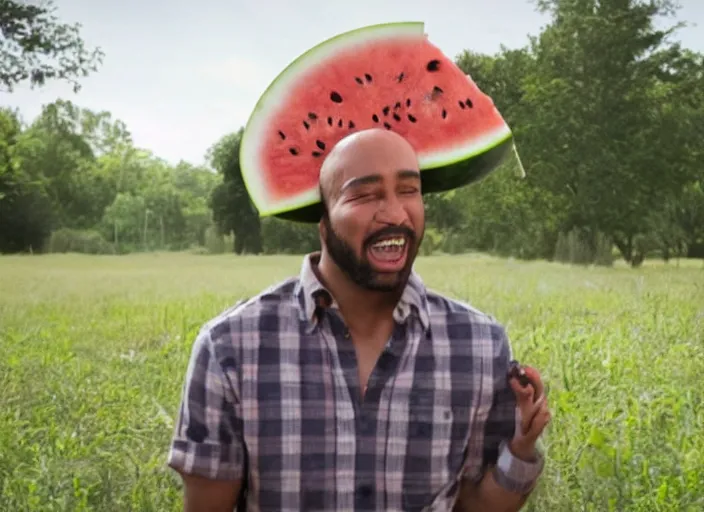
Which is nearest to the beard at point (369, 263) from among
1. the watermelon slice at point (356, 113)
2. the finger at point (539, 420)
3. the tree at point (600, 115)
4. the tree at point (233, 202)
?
the watermelon slice at point (356, 113)

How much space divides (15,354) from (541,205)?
1.08 metres

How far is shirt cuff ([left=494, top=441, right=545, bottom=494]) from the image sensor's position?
1013mm

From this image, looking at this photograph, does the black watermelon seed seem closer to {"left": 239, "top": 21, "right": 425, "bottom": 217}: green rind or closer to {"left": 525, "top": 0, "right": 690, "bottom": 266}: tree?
{"left": 239, "top": 21, "right": 425, "bottom": 217}: green rind

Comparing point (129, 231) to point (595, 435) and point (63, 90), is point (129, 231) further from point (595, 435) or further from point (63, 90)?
point (595, 435)

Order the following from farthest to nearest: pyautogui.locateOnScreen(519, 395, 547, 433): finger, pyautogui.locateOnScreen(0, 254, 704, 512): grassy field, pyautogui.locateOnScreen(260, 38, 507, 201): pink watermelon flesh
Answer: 1. pyautogui.locateOnScreen(0, 254, 704, 512): grassy field
2. pyautogui.locateOnScreen(260, 38, 507, 201): pink watermelon flesh
3. pyautogui.locateOnScreen(519, 395, 547, 433): finger

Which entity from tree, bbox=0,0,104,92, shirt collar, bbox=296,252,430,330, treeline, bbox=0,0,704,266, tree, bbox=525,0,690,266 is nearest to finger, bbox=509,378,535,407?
shirt collar, bbox=296,252,430,330

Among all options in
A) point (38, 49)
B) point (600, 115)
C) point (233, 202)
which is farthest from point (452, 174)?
point (38, 49)

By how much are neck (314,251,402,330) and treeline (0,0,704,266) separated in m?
0.69

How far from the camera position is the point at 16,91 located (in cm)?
171

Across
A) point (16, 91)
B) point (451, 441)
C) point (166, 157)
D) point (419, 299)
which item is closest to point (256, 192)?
point (419, 299)

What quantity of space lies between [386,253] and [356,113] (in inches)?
7.9

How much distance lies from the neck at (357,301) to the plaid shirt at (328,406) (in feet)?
0.07

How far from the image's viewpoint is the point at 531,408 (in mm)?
974

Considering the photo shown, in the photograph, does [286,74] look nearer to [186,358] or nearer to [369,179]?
[369,179]
